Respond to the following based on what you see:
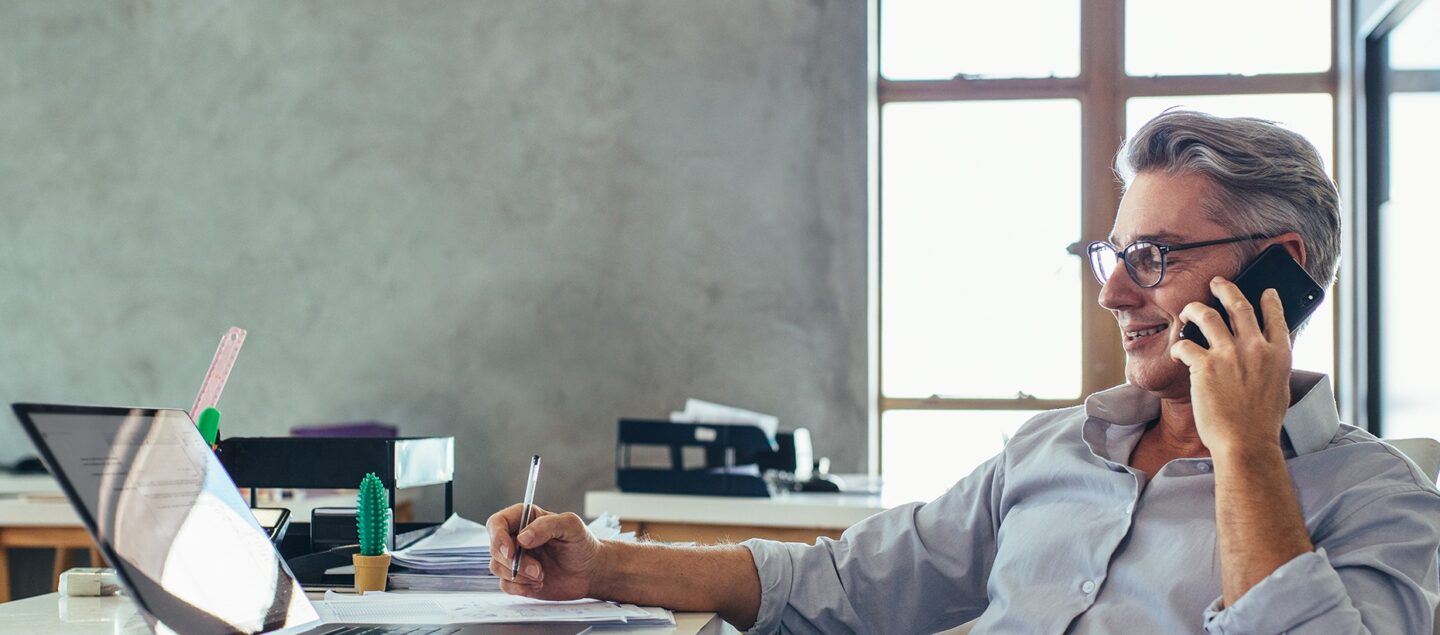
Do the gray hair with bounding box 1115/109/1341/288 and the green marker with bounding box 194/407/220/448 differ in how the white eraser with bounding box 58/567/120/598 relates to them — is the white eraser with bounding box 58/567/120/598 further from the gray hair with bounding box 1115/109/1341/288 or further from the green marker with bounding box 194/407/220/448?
the gray hair with bounding box 1115/109/1341/288

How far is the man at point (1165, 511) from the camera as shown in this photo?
1105mm

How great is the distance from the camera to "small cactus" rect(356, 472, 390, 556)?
123cm

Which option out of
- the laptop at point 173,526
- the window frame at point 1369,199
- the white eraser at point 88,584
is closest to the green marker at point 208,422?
the white eraser at point 88,584

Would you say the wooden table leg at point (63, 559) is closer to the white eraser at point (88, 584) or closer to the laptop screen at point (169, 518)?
the white eraser at point (88, 584)

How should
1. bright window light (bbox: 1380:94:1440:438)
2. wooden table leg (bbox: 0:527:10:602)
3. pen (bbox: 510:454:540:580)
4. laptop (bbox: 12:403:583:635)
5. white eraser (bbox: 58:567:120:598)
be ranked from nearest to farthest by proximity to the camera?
laptop (bbox: 12:403:583:635)
pen (bbox: 510:454:540:580)
white eraser (bbox: 58:567:120:598)
wooden table leg (bbox: 0:527:10:602)
bright window light (bbox: 1380:94:1440:438)

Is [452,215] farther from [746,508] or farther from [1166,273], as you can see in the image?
[1166,273]

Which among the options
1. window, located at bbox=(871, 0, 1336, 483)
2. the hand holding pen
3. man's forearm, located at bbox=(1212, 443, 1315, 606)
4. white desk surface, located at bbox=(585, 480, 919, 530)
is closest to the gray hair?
man's forearm, located at bbox=(1212, 443, 1315, 606)

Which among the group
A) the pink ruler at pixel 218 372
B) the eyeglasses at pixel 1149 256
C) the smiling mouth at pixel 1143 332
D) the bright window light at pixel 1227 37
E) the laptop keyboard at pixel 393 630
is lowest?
the laptop keyboard at pixel 393 630

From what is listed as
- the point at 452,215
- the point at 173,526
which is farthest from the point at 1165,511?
the point at 452,215

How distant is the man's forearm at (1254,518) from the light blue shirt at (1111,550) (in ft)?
0.08

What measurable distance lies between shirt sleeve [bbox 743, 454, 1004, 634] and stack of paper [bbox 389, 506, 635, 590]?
20 centimetres

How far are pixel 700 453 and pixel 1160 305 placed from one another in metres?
2.88

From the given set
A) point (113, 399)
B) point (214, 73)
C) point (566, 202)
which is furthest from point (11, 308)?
point (566, 202)

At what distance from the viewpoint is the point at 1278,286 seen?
1278 mm
